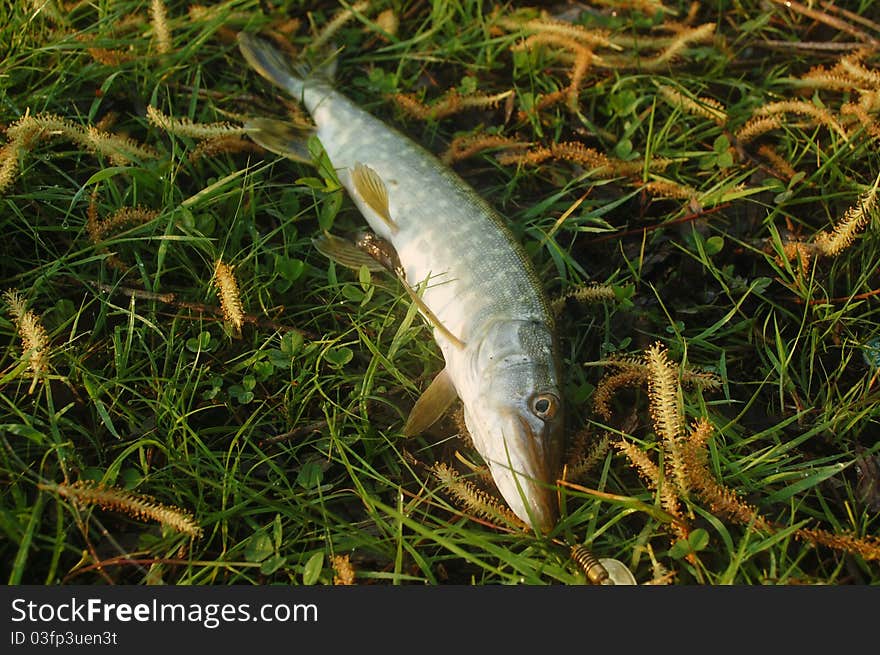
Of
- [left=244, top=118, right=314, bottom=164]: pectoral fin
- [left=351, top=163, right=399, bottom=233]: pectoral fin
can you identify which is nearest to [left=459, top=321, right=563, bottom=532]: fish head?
[left=351, top=163, right=399, bottom=233]: pectoral fin

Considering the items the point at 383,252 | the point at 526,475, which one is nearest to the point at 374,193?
the point at 383,252

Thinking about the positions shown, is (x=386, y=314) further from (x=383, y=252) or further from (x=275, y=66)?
(x=275, y=66)

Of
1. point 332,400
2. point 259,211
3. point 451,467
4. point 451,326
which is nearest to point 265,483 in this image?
point 332,400

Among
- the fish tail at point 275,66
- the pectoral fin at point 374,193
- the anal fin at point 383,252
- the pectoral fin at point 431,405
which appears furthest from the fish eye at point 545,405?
the fish tail at point 275,66

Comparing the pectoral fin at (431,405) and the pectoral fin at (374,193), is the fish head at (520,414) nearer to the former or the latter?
the pectoral fin at (431,405)

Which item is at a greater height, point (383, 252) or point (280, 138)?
point (280, 138)

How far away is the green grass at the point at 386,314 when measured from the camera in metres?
2.20

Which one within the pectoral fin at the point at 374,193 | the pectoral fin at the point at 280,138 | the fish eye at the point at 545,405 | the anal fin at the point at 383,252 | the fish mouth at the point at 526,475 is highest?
the pectoral fin at the point at 280,138

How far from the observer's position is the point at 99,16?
126 inches

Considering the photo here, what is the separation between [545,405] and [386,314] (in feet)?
2.66

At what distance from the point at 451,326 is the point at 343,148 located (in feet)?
3.48

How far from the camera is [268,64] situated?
3.25 m

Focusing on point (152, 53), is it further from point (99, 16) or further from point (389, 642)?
point (389, 642)

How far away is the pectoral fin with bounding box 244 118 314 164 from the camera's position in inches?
117
